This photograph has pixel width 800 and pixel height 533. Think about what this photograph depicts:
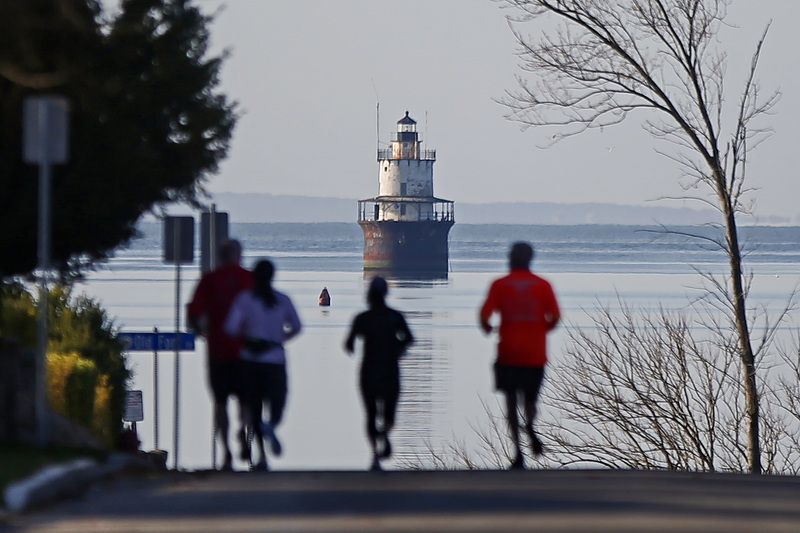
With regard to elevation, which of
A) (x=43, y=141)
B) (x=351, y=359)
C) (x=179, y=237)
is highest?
(x=43, y=141)

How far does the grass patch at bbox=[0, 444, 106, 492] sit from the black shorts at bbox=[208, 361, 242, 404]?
1.09 meters

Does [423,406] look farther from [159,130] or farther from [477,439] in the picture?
[159,130]

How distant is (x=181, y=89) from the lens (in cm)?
1822

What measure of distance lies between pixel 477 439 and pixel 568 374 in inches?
381

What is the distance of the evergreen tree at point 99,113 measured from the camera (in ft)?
51.7

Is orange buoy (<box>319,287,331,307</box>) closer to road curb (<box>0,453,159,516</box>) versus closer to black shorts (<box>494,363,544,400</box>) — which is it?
black shorts (<box>494,363,544,400</box>)

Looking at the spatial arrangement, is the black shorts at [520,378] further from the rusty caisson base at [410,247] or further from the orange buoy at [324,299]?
the rusty caisson base at [410,247]

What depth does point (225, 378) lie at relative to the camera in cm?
1277

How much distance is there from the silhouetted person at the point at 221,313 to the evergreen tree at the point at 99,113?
4.01m

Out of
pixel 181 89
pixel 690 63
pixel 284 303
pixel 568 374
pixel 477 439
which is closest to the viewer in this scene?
pixel 284 303

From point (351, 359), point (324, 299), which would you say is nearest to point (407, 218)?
point (324, 299)

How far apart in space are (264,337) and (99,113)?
497cm

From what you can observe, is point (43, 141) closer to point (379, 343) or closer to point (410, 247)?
point (379, 343)

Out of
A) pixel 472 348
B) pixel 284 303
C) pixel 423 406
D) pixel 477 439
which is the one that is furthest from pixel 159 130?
pixel 472 348
